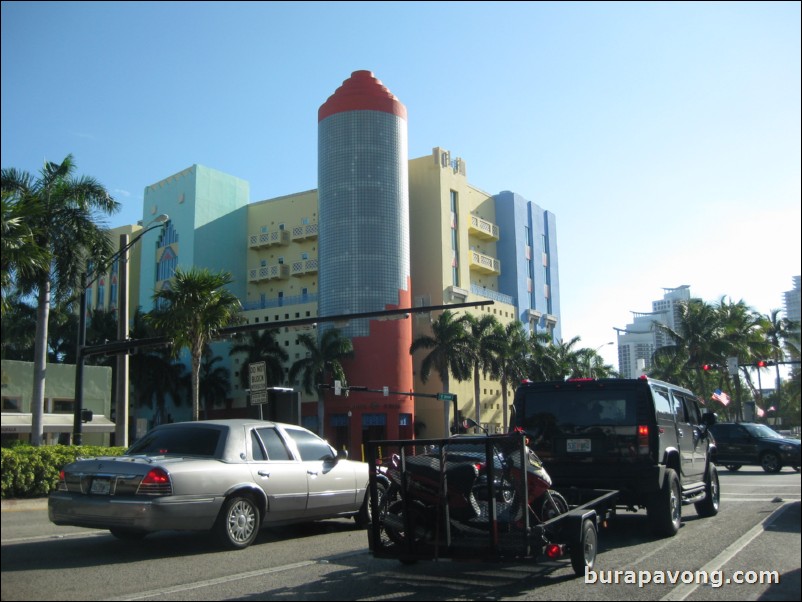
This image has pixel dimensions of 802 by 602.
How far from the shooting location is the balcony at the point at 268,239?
2832 inches

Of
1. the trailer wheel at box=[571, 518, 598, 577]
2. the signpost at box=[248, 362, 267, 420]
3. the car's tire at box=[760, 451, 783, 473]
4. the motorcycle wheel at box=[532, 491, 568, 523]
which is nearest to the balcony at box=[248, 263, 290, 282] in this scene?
the car's tire at box=[760, 451, 783, 473]

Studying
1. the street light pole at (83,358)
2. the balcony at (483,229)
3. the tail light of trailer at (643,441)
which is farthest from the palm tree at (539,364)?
the tail light of trailer at (643,441)

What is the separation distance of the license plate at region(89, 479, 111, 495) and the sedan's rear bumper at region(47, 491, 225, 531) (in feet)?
0.20

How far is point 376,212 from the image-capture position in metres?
59.8

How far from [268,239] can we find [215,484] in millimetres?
64880

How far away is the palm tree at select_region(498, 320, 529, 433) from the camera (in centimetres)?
6169

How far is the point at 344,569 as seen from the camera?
8.33 m

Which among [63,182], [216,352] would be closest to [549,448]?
[63,182]

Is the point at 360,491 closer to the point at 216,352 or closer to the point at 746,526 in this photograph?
the point at 746,526

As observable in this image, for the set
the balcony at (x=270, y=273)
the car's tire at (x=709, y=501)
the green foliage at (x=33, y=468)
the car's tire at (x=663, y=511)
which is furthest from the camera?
the balcony at (x=270, y=273)

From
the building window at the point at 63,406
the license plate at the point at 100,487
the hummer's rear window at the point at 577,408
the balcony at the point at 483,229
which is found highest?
the balcony at the point at 483,229

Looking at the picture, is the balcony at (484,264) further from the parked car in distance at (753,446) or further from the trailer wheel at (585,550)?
the trailer wheel at (585,550)

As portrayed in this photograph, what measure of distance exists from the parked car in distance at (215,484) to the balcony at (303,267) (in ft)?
192

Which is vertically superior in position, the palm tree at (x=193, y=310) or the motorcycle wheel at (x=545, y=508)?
the palm tree at (x=193, y=310)
